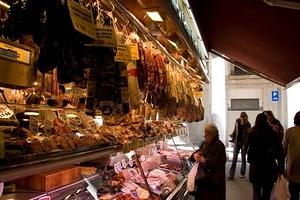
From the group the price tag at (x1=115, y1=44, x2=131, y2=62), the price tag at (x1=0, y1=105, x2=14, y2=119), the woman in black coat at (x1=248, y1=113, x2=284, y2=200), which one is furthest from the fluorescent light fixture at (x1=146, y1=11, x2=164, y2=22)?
the woman in black coat at (x1=248, y1=113, x2=284, y2=200)

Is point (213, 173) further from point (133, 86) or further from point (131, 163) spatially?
point (133, 86)

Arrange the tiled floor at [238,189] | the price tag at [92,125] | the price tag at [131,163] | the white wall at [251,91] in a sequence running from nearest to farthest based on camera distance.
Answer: the price tag at [92,125] < the price tag at [131,163] < the tiled floor at [238,189] < the white wall at [251,91]

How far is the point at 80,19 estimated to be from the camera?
56.6 inches

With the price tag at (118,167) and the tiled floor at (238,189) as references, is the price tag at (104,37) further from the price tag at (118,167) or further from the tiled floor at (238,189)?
the tiled floor at (238,189)

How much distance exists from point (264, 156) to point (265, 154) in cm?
4

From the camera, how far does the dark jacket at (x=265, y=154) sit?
6.29 metres

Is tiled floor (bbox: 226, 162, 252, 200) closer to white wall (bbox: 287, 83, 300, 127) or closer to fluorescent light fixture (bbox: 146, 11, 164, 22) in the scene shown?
white wall (bbox: 287, 83, 300, 127)

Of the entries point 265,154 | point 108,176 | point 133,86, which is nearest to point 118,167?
point 108,176

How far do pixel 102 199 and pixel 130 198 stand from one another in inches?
12.2

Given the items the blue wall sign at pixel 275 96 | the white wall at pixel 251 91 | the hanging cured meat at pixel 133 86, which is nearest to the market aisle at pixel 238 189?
the hanging cured meat at pixel 133 86

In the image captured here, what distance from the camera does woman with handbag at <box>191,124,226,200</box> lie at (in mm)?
4730

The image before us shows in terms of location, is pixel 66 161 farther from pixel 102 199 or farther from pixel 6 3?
pixel 102 199

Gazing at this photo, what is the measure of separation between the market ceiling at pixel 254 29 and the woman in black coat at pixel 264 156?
1.09 meters

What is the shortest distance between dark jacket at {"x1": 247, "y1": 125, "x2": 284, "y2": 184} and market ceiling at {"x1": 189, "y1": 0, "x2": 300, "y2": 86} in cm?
120
